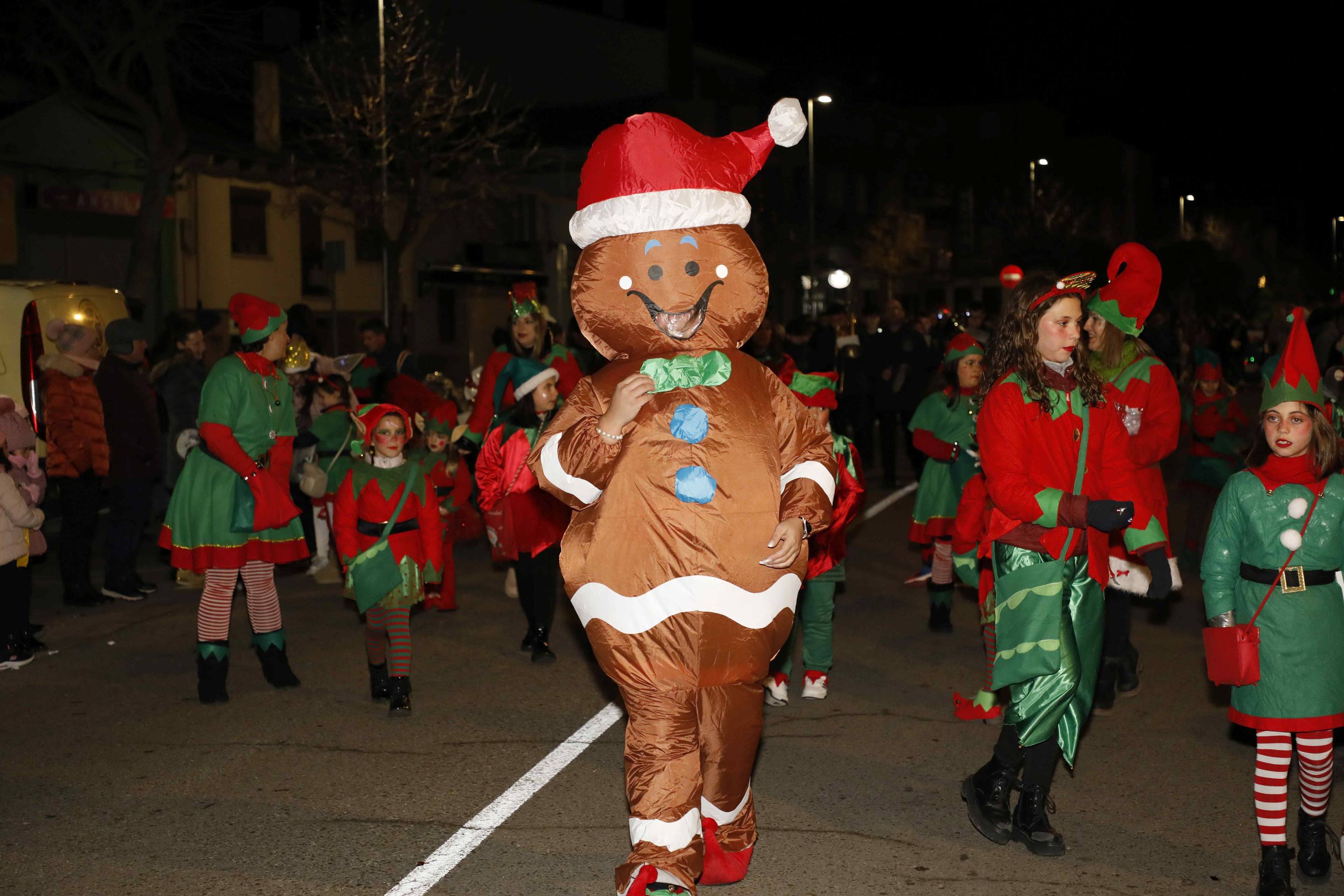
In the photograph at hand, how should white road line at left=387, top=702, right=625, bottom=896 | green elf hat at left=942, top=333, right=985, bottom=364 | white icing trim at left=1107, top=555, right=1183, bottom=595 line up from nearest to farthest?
1. white road line at left=387, top=702, right=625, bottom=896
2. white icing trim at left=1107, top=555, right=1183, bottom=595
3. green elf hat at left=942, top=333, right=985, bottom=364

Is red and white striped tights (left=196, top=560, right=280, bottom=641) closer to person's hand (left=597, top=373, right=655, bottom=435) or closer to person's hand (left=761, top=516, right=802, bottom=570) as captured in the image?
person's hand (left=597, top=373, right=655, bottom=435)

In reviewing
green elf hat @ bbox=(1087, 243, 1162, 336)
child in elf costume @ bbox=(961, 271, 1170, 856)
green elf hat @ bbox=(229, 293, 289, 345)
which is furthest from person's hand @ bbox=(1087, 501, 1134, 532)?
green elf hat @ bbox=(229, 293, 289, 345)

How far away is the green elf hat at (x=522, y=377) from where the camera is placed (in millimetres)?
7414

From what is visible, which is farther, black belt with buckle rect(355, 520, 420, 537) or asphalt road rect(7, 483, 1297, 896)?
black belt with buckle rect(355, 520, 420, 537)

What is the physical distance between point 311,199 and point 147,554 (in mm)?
20948

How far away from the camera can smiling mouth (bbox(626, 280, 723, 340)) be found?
426 centimetres

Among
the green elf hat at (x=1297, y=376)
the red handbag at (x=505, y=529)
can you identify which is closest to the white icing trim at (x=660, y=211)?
the green elf hat at (x=1297, y=376)

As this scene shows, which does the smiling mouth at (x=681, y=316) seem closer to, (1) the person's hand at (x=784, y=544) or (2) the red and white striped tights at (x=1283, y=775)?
(1) the person's hand at (x=784, y=544)

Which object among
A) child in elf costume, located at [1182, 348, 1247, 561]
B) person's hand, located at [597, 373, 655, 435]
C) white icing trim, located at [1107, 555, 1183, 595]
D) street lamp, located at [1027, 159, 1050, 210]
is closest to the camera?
person's hand, located at [597, 373, 655, 435]

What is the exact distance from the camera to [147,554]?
1145 cm

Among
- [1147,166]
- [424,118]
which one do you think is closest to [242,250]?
[424,118]

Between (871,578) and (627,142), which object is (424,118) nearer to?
(871,578)

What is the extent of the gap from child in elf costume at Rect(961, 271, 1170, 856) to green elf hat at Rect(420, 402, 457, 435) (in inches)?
178

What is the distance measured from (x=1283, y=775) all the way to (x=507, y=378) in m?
4.67
